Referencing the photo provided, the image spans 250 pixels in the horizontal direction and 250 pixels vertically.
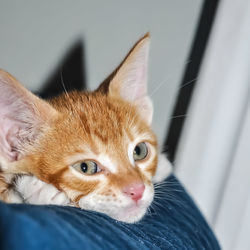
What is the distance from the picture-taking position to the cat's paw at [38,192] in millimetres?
922

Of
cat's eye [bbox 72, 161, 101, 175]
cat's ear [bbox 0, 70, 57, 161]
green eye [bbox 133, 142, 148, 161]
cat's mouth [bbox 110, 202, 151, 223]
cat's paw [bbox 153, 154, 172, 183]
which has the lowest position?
cat's paw [bbox 153, 154, 172, 183]

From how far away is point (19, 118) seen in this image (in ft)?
3.37

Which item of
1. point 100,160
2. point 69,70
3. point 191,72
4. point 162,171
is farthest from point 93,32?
point 100,160

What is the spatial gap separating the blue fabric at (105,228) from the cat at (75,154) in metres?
0.09

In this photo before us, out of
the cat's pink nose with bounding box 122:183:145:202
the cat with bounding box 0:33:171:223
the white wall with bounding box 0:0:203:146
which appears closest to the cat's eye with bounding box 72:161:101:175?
the cat with bounding box 0:33:171:223

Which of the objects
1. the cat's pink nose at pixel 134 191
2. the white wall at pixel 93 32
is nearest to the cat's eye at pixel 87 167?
the cat's pink nose at pixel 134 191

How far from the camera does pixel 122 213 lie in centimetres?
97

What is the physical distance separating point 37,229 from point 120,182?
387 mm

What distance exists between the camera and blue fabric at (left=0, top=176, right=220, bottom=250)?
0.61 metres

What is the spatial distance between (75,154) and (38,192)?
0.47 ft

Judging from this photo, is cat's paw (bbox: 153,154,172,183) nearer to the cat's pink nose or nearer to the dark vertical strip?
the cat's pink nose

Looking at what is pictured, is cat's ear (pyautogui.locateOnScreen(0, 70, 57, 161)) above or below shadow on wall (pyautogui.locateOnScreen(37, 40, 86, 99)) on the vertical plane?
above

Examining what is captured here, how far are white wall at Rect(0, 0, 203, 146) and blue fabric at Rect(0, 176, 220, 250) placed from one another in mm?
640

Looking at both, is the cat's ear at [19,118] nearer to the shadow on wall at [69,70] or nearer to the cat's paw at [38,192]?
the cat's paw at [38,192]
